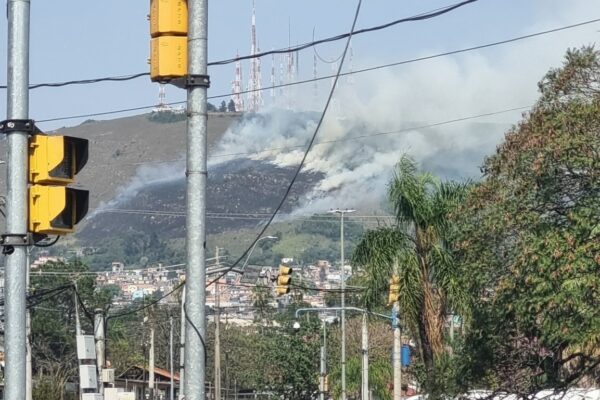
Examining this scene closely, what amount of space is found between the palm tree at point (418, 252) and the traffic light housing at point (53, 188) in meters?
17.7

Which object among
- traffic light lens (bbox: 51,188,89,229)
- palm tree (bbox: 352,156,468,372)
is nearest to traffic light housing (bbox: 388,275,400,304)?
palm tree (bbox: 352,156,468,372)

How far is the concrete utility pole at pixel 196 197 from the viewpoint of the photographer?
1093cm

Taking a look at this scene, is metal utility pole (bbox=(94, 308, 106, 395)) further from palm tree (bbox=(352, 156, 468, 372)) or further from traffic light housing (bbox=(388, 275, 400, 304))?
traffic light housing (bbox=(388, 275, 400, 304))

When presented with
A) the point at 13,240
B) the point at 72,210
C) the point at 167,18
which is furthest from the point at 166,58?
the point at 13,240

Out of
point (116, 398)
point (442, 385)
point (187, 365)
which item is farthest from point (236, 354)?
point (187, 365)

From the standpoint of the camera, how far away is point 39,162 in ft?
35.6

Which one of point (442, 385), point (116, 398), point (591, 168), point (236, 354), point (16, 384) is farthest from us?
point (236, 354)

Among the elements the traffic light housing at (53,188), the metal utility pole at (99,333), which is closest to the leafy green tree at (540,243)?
the traffic light housing at (53,188)

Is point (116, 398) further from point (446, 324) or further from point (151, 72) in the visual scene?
point (151, 72)

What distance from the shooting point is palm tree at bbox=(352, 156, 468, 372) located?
2848 centimetres

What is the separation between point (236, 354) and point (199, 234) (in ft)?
348

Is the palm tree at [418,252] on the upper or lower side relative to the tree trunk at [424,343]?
upper

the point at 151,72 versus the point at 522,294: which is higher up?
the point at 151,72

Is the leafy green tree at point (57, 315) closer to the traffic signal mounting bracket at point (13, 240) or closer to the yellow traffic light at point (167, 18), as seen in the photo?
the traffic signal mounting bracket at point (13, 240)
